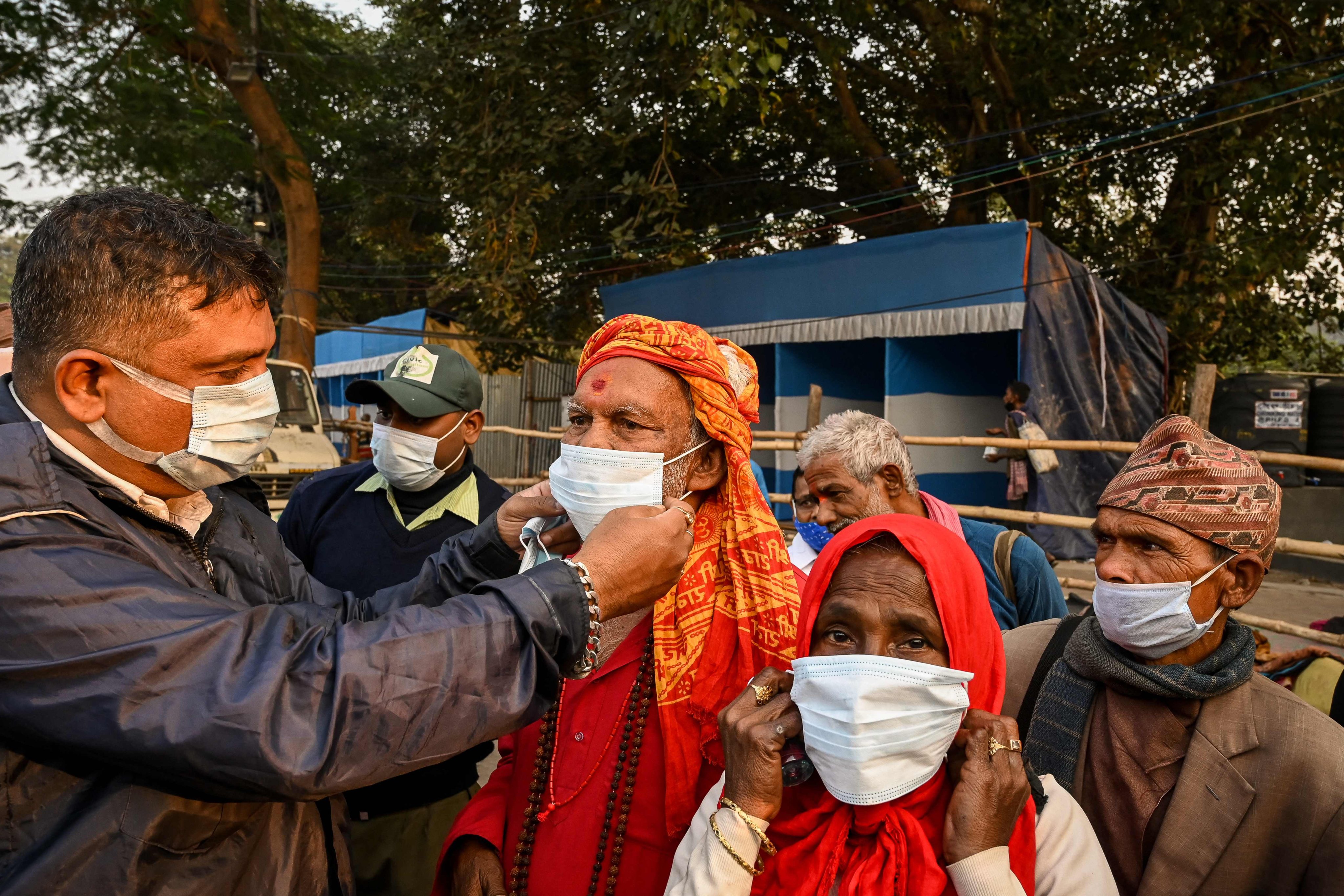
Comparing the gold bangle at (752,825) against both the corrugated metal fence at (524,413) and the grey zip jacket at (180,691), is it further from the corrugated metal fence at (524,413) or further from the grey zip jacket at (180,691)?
the corrugated metal fence at (524,413)

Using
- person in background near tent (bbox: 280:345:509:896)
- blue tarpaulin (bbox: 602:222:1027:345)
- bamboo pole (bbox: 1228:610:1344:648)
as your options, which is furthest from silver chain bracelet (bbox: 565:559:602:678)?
blue tarpaulin (bbox: 602:222:1027:345)

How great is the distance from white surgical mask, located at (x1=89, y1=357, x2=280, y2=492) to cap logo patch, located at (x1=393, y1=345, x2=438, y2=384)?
1.91m

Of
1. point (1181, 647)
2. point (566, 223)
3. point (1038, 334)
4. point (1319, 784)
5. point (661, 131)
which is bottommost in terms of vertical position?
point (1319, 784)

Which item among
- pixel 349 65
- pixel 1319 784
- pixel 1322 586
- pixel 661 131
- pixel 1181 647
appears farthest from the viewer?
pixel 349 65

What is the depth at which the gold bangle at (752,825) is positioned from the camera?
4.92 ft

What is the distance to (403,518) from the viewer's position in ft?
10.5

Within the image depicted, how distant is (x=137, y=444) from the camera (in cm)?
131

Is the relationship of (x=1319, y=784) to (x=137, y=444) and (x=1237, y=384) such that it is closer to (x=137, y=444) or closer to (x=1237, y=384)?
(x=137, y=444)

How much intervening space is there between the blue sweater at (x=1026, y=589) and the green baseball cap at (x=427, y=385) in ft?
6.55

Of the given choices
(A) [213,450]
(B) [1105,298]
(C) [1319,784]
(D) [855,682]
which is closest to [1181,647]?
(C) [1319,784]

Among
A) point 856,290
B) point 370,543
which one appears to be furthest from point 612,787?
point 856,290

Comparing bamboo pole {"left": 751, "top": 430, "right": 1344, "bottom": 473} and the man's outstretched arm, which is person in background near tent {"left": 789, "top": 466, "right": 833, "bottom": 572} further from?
bamboo pole {"left": 751, "top": 430, "right": 1344, "bottom": 473}

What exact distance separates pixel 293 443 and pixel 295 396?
2.93 feet

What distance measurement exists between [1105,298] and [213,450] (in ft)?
37.0
